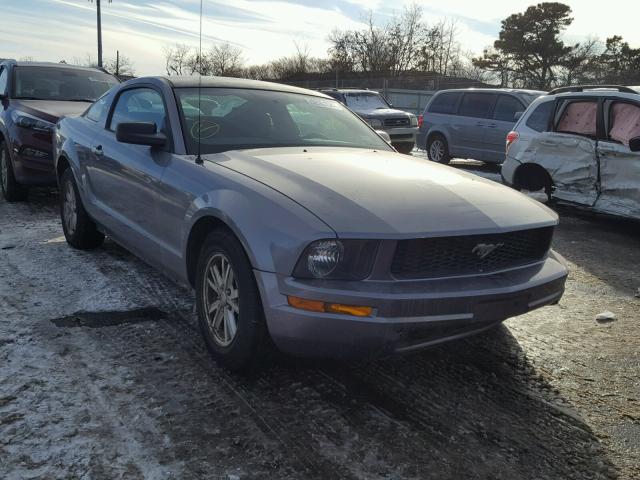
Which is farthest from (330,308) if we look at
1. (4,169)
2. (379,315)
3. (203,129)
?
(4,169)

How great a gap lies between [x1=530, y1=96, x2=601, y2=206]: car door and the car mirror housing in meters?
5.32

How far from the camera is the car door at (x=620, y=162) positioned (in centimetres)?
Answer: 652

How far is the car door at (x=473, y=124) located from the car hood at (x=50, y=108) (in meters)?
7.94

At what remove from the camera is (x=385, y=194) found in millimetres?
2973

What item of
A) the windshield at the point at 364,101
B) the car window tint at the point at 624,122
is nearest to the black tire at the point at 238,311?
the car window tint at the point at 624,122

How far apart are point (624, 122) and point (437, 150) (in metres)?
7.03

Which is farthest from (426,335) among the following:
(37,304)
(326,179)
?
(37,304)

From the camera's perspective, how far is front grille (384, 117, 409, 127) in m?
15.0

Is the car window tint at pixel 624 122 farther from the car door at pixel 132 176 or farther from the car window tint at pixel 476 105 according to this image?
the car window tint at pixel 476 105

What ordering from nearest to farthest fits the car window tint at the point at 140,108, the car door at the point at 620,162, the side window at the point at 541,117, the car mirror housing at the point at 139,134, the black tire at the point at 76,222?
the car mirror housing at the point at 139,134
the car window tint at the point at 140,108
the black tire at the point at 76,222
the car door at the point at 620,162
the side window at the point at 541,117

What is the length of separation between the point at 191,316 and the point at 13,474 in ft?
5.68

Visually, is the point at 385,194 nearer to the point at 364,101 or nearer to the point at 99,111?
the point at 99,111

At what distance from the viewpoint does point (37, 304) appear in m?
4.04

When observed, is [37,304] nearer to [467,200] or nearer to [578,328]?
[467,200]
